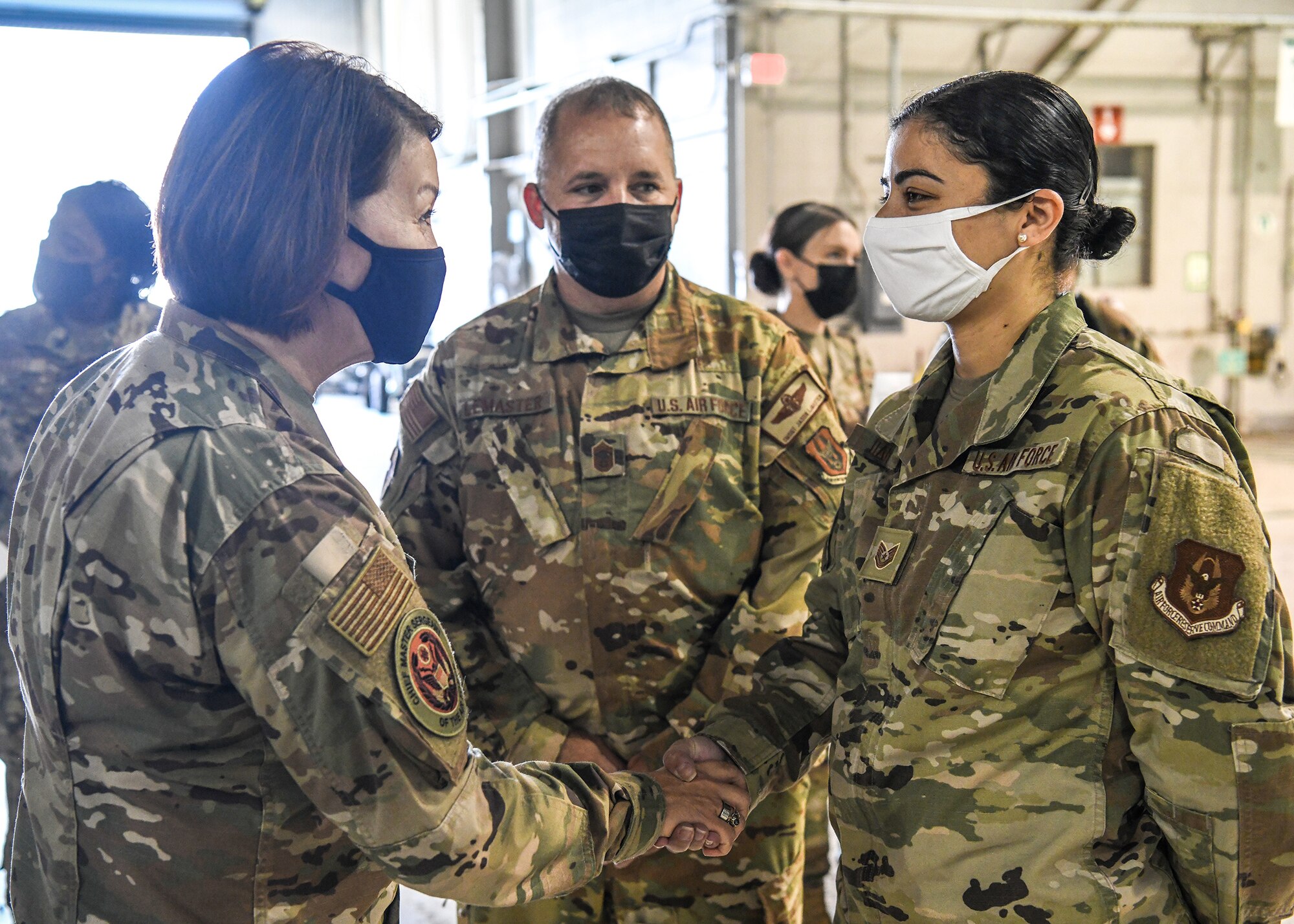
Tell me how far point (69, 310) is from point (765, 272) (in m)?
2.14

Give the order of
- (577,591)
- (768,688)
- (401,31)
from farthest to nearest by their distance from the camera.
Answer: (401,31) < (577,591) < (768,688)

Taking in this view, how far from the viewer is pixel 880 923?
1.41 metres

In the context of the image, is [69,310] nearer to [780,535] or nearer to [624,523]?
[624,523]

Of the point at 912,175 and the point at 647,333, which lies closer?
the point at 912,175

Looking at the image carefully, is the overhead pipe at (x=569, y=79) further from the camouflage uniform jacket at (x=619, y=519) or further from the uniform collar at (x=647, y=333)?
the camouflage uniform jacket at (x=619, y=519)

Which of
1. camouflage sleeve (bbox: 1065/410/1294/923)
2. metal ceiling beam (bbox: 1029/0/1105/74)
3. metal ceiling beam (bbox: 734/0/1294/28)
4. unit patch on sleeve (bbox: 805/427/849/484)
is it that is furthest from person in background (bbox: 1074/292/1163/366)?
metal ceiling beam (bbox: 1029/0/1105/74)

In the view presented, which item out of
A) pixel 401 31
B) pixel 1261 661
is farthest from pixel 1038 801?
pixel 401 31

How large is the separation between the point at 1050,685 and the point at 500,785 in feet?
2.11

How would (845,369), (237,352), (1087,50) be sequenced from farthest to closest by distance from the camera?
(1087,50), (845,369), (237,352)

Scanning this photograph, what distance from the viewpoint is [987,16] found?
680cm

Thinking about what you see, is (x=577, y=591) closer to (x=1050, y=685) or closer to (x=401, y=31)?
(x=1050, y=685)

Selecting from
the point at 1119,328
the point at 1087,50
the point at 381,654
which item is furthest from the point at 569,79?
the point at 381,654

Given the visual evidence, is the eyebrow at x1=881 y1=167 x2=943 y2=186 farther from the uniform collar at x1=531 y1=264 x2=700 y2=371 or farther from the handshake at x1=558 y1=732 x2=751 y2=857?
the handshake at x1=558 y1=732 x2=751 y2=857

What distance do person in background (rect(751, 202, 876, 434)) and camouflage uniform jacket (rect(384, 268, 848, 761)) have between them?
1.48 meters
